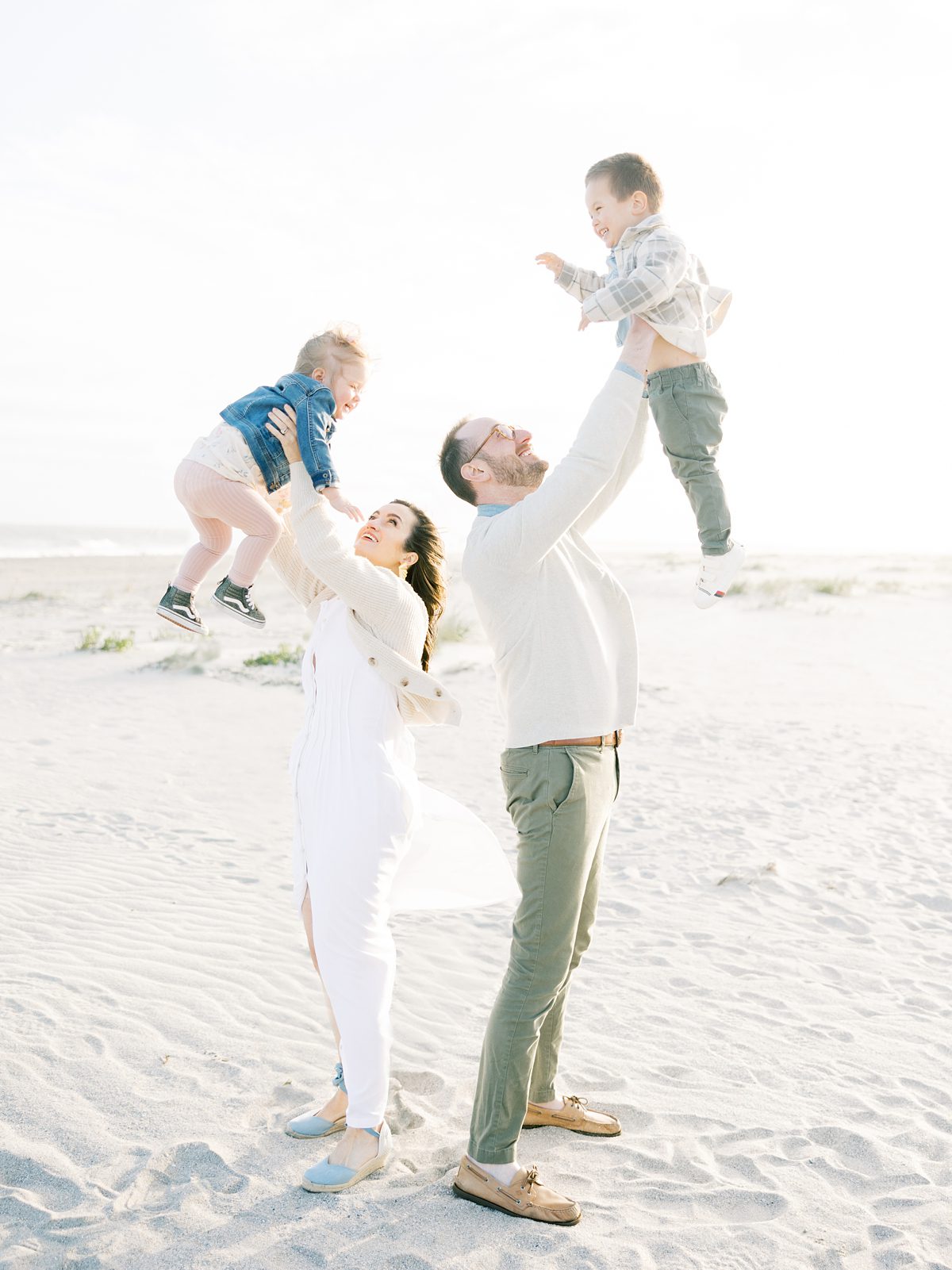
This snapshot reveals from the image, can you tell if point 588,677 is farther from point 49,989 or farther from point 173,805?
point 173,805

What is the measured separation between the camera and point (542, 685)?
3.11 meters

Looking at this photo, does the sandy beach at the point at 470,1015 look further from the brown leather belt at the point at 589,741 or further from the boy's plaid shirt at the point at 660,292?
the boy's plaid shirt at the point at 660,292

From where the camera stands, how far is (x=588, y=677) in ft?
10.3

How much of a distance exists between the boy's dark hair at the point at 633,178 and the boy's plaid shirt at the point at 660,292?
0.08 m

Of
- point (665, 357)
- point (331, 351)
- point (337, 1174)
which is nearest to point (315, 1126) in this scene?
point (337, 1174)

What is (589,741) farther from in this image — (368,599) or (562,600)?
(368,599)

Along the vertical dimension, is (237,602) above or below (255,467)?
below

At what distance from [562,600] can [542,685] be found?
26cm

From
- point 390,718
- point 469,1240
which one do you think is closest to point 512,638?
point 390,718

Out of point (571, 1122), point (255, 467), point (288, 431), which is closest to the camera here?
point (288, 431)

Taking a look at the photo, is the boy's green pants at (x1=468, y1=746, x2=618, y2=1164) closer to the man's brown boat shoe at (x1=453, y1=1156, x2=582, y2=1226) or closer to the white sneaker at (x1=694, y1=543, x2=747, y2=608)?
the man's brown boat shoe at (x1=453, y1=1156, x2=582, y2=1226)

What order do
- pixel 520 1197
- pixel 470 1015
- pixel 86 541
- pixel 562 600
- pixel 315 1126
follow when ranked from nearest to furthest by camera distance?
pixel 562 600, pixel 520 1197, pixel 315 1126, pixel 470 1015, pixel 86 541

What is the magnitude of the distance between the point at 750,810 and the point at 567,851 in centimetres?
650

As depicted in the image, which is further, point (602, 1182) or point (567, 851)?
point (602, 1182)
